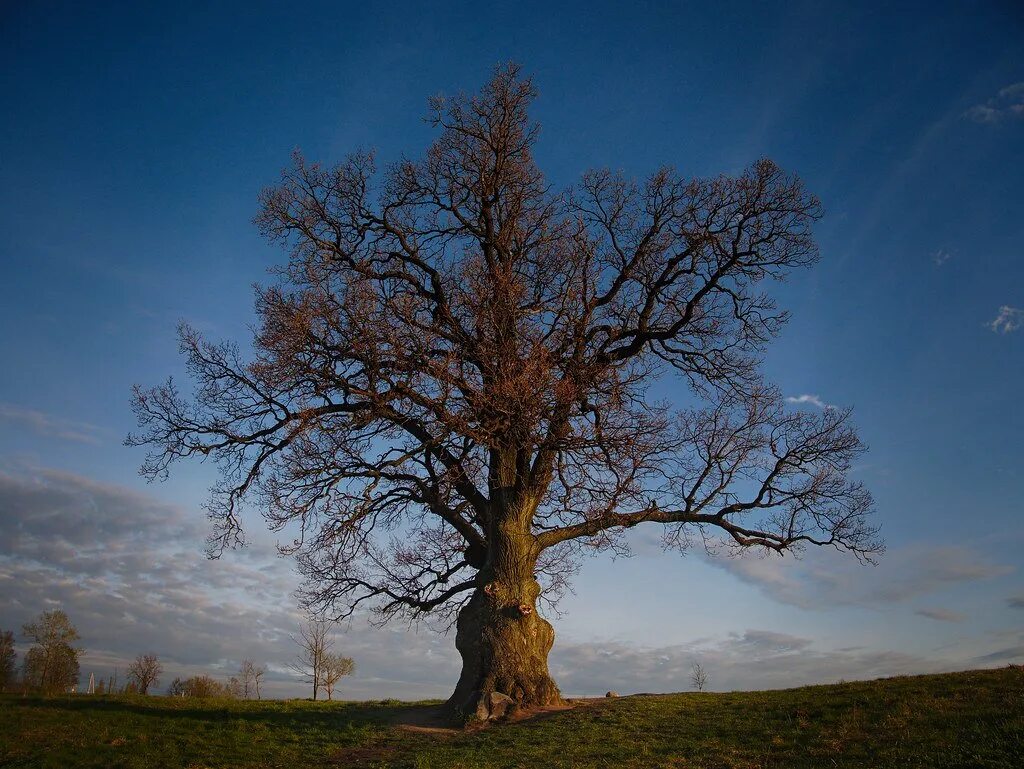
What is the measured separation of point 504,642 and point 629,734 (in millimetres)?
3590

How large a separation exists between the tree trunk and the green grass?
1142 millimetres

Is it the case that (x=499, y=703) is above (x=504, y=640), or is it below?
below

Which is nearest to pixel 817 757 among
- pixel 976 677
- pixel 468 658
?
pixel 976 677

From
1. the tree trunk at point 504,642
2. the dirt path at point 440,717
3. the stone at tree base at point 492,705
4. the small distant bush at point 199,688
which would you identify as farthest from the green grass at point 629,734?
the small distant bush at point 199,688

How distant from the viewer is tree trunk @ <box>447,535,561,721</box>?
1448 cm

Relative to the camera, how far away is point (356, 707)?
17.5 metres

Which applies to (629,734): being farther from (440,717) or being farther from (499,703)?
(440,717)

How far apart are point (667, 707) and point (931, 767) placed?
5.99 meters

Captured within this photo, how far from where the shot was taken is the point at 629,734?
39.8 ft

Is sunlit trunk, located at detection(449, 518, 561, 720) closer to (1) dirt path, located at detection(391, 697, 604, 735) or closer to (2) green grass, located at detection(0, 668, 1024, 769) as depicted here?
(1) dirt path, located at detection(391, 697, 604, 735)

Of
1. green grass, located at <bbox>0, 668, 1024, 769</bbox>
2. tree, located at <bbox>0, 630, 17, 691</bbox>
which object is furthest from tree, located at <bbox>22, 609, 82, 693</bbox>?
green grass, located at <bbox>0, 668, 1024, 769</bbox>

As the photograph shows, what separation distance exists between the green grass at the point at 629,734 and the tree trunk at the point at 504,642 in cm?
114

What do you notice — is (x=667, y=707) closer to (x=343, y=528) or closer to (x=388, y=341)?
(x=343, y=528)

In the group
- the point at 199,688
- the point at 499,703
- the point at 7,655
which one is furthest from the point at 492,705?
the point at 7,655
